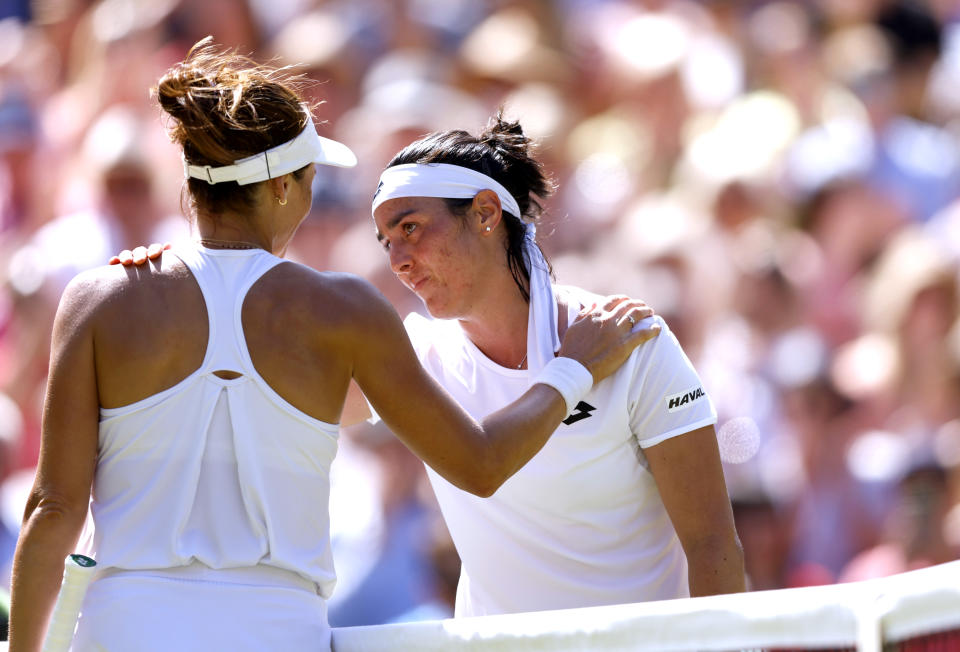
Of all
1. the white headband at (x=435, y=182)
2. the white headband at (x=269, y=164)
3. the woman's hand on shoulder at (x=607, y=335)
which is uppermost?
the white headband at (x=269, y=164)

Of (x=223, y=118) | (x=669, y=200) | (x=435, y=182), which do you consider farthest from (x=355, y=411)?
(x=669, y=200)

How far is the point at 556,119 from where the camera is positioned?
6.05 meters

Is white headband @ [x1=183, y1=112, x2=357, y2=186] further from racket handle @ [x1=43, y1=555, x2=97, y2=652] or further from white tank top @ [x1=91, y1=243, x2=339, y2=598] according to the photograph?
racket handle @ [x1=43, y1=555, x2=97, y2=652]

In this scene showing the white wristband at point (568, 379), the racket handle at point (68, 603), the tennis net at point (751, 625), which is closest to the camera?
the tennis net at point (751, 625)

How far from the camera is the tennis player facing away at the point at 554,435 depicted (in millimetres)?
2803

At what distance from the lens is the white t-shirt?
2.82m

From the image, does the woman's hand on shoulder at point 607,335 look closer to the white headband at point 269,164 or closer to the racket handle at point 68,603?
the white headband at point 269,164

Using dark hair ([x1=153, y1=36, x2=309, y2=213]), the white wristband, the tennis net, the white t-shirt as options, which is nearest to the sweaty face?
the white t-shirt

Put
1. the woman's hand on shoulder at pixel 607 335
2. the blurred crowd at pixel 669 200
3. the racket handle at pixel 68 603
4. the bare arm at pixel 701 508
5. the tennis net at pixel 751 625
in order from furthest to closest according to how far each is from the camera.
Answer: the blurred crowd at pixel 669 200, the bare arm at pixel 701 508, the woman's hand on shoulder at pixel 607 335, the racket handle at pixel 68 603, the tennis net at pixel 751 625

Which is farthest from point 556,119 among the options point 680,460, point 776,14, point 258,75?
point 258,75

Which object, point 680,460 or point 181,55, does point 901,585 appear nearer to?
point 680,460

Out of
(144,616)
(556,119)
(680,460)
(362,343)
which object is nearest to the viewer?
(144,616)

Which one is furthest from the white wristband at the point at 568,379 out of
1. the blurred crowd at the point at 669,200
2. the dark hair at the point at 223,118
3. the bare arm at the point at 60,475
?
the blurred crowd at the point at 669,200

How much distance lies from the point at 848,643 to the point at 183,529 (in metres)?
0.97
